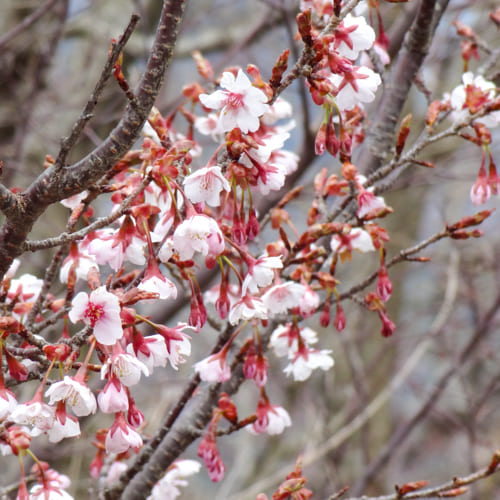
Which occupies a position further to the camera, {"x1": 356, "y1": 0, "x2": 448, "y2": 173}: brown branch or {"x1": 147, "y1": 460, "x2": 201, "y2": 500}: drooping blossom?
{"x1": 356, "y1": 0, "x2": 448, "y2": 173}: brown branch

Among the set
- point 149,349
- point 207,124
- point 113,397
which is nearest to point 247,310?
point 149,349

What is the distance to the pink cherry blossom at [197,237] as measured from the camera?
42.9 inches

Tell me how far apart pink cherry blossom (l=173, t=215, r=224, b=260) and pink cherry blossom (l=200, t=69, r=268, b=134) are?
0.66ft

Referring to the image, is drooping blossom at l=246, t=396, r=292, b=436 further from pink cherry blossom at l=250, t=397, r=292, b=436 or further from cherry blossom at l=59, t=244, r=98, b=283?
cherry blossom at l=59, t=244, r=98, b=283

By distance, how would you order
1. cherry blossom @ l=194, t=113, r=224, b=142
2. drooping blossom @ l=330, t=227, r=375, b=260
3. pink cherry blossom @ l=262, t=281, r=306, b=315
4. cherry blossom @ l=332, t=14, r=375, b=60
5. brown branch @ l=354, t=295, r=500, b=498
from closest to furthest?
cherry blossom @ l=332, t=14, r=375, b=60
pink cherry blossom @ l=262, t=281, r=306, b=315
drooping blossom @ l=330, t=227, r=375, b=260
cherry blossom @ l=194, t=113, r=224, b=142
brown branch @ l=354, t=295, r=500, b=498

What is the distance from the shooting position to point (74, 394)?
1.06 meters

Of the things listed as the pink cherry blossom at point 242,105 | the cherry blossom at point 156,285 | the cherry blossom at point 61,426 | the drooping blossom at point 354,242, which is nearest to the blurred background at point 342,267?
the drooping blossom at point 354,242

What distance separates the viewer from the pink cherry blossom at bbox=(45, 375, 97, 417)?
1.02m

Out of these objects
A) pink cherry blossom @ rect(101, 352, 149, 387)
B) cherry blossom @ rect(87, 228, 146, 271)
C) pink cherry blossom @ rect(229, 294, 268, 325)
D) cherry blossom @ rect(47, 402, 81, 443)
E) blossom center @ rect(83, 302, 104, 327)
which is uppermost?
cherry blossom @ rect(87, 228, 146, 271)

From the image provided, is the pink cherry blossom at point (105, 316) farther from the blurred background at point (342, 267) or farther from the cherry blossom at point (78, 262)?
the blurred background at point (342, 267)

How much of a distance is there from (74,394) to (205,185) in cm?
47

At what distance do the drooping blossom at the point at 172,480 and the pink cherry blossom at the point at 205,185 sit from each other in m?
0.94

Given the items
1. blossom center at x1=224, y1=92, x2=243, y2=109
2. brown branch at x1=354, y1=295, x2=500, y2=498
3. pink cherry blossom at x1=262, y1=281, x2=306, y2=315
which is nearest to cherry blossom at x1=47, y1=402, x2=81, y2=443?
pink cherry blossom at x1=262, y1=281, x2=306, y2=315

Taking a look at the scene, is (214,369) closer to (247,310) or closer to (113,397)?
(247,310)
